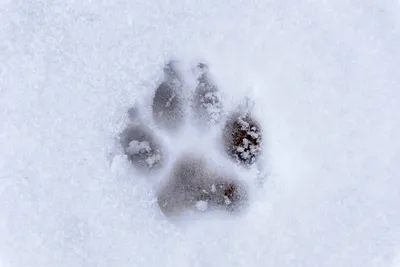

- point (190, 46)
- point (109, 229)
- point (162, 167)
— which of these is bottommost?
point (109, 229)

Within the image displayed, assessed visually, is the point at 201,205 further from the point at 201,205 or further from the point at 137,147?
the point at 137,147

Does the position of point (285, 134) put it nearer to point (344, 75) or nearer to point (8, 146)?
point (344, 75)

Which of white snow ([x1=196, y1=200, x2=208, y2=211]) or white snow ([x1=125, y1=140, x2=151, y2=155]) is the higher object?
white snow ([x1=125, y1=140, x2=151, y2=155])

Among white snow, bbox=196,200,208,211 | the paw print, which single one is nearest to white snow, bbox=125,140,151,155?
the paw print

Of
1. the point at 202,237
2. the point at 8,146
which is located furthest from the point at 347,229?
the point at 8,146

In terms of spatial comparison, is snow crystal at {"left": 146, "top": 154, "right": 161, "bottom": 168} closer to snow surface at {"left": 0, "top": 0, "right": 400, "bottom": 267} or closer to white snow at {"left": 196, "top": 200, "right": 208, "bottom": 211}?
snow surface at {"left": 0, "top": 0, "right": 400, "bottom": 267}

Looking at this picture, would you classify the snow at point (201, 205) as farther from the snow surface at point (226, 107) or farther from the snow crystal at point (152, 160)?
the snow crystal at point (152, 160)
